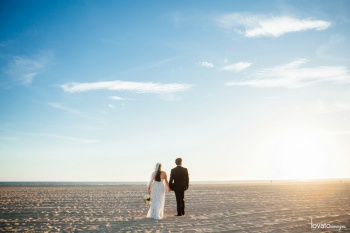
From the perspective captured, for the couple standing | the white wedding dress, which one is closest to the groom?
the couple standing

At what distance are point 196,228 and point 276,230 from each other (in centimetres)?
229

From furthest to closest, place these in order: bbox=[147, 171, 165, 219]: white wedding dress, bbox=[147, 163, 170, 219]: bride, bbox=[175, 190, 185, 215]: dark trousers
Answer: bbox=[175, 190, 185, 215]: dark trousers < bbox=[147, 163, 170, 219]: bride < bbox=[147, 171, 165, 219]: white wedding dress

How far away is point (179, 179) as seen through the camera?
11898 millimetres

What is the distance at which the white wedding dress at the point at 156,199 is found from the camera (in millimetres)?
11039

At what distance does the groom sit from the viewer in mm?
11758

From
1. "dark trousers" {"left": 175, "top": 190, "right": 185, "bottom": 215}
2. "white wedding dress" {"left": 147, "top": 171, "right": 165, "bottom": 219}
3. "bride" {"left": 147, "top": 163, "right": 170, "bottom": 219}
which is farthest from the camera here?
"dark trousers" {"left": 175, "top": 190, "right": 185, "bottom": 215}

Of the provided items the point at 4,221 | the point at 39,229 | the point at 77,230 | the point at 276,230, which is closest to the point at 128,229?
the point at 77,230

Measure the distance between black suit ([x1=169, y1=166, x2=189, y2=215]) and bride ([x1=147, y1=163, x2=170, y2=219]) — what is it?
0.97 ft

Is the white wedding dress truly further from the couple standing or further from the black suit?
the black suit

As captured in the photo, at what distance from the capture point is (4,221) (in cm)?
1030

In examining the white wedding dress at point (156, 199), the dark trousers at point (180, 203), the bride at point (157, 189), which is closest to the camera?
the white wedding dress at point (156, 199)

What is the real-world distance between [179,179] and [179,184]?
0.21 m

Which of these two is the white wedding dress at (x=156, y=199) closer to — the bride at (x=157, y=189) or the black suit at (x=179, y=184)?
the bride at (x=157, y=189)

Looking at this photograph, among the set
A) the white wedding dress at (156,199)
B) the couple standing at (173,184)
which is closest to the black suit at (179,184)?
the couple standing at (173,184)
